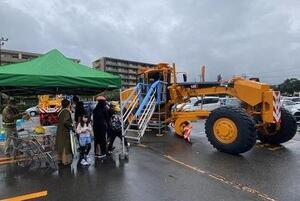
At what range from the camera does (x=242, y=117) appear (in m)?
9.02

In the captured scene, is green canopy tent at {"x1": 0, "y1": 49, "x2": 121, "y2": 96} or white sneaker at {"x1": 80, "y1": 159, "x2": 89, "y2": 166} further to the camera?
white sneaker at {"x1": 80, "y1": 159, "x2": 89, "y2": 166}

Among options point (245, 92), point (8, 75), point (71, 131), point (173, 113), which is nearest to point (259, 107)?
point (245, 92)

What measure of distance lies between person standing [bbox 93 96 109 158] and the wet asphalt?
0.44 metres

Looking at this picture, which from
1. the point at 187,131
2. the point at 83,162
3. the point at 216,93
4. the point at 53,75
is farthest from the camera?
the point at 187,131

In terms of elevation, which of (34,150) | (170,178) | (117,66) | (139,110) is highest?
(117,66)

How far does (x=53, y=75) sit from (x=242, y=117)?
496 cm

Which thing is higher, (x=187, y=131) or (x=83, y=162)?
(x=187, y=131)

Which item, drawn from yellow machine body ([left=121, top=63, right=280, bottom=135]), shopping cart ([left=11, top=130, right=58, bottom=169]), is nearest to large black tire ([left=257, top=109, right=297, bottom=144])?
yellow machine body ([left=121, top=63, right=280, bottom=135])

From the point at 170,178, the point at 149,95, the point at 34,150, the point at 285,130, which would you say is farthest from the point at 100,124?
the point at 285,130

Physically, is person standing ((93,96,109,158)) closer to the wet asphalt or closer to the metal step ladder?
the wet asphalt

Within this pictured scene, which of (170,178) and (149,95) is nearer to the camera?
(170,178)

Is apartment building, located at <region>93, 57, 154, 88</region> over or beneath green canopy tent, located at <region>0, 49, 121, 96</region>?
over

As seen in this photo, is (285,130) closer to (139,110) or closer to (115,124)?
(139,110)

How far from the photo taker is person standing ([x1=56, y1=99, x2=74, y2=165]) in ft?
26.4
